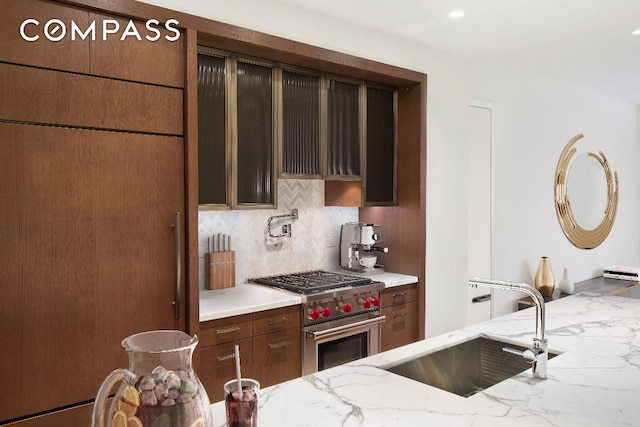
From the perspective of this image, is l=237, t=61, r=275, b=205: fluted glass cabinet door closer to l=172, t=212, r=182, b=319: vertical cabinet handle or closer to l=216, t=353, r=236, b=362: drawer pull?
l=172, t=212, r=182, b=319: vertical cabinet handle

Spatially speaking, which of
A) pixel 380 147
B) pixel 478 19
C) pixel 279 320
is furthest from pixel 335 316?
pixel 478 19

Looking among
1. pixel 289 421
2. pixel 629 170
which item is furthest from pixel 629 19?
pixel 629 170

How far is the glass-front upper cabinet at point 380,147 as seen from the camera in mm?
3766

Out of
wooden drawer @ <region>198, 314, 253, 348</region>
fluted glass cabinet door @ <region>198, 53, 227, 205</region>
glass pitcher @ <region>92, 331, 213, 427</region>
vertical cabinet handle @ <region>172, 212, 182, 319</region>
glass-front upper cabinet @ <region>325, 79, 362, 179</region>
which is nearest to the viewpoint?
glass pitcher @ <region>92, 331, 213, 427</region>

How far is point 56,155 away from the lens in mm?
2225

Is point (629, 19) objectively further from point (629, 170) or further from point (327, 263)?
point (629, 170)

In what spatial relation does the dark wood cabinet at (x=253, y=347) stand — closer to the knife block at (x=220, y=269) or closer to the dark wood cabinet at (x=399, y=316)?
the knife block at (x=220, y=269)

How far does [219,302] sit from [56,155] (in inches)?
44.5

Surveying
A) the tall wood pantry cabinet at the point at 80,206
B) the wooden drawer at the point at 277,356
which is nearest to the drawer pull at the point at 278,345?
the wooden drawer at the point at 277,356

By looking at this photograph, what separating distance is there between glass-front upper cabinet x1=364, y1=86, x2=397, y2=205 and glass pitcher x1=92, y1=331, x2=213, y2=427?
2823 mm

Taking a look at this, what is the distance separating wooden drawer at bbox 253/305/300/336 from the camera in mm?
2846

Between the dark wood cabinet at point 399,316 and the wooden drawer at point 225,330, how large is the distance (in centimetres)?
111

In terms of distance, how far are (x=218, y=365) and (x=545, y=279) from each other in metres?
3.65

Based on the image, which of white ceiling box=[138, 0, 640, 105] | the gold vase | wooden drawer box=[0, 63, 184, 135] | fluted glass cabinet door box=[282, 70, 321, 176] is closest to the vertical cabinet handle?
wooden drawer box=[0, 63, 184, 135]
